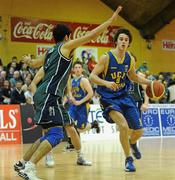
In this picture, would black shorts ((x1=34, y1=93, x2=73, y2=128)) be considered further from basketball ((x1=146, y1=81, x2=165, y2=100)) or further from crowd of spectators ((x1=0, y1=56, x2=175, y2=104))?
crowd of spectators ((x1=0, y1=56, x2=175, y2=104))

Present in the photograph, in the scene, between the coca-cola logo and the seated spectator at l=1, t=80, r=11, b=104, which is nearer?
the seated spectator at l=1, t=80, r=11, b=104

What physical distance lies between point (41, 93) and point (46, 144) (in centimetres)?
64

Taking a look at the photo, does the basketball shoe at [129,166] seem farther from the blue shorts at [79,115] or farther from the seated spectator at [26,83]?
the seated spectator at [26,83]

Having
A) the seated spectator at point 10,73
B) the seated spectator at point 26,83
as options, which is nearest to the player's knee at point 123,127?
the seated spectator at point 26,83

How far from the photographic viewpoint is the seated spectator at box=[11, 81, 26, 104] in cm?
1515

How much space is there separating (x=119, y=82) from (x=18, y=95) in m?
8.60

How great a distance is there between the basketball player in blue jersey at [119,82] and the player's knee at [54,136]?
4.43 feet

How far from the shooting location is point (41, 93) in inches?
229

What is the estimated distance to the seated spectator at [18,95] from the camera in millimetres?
15149

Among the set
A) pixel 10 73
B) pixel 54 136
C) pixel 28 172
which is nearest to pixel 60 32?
pixel 54 136

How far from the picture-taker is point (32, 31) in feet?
73.0

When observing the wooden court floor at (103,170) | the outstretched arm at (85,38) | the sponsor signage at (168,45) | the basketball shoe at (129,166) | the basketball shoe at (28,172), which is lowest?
the wooden court floor at (103,170)

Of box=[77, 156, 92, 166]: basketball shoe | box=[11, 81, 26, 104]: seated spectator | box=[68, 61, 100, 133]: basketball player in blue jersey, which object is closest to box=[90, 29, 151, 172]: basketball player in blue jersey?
box=[77, 156, 92, 166]: basketball shoe

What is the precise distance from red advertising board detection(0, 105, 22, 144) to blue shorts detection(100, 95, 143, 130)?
23.9 ft
